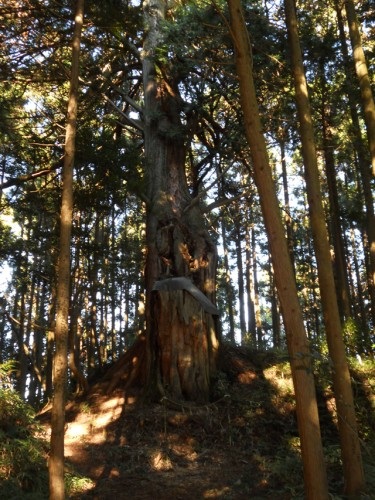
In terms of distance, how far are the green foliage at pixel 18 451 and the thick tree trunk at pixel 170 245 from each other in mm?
3289

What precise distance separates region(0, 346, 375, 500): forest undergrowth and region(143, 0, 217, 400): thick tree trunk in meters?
0.62

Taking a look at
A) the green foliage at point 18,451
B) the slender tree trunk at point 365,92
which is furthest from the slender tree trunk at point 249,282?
the green foliage at point 18,451

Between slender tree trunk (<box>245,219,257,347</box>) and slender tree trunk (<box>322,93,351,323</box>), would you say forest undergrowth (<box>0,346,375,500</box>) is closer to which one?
slender tree trunk (<box>322,93,351,323</box>)

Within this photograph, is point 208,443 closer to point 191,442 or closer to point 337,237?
point 191,442

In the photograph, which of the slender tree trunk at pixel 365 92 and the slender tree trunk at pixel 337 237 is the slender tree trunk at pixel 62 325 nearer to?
the slender tree trunk at pixel 365 92

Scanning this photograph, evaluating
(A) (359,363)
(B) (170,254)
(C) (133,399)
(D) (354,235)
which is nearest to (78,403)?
(C) (133,399)

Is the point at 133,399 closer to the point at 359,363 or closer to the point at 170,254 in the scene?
the point at 170,254

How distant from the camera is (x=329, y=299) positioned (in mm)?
6832

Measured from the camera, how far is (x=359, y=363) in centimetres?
1051

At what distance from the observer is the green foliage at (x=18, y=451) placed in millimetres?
6098

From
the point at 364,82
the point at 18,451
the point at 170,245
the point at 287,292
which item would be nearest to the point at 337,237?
the point at 170,245

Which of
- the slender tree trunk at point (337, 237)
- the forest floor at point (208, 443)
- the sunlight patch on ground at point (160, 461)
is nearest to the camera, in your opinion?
→ the forest floor at point (208, 443)

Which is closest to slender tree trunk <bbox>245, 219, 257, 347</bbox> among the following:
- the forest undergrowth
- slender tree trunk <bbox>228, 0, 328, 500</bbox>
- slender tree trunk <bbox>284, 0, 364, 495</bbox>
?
the forest undergrowth

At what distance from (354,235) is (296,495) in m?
20.8
